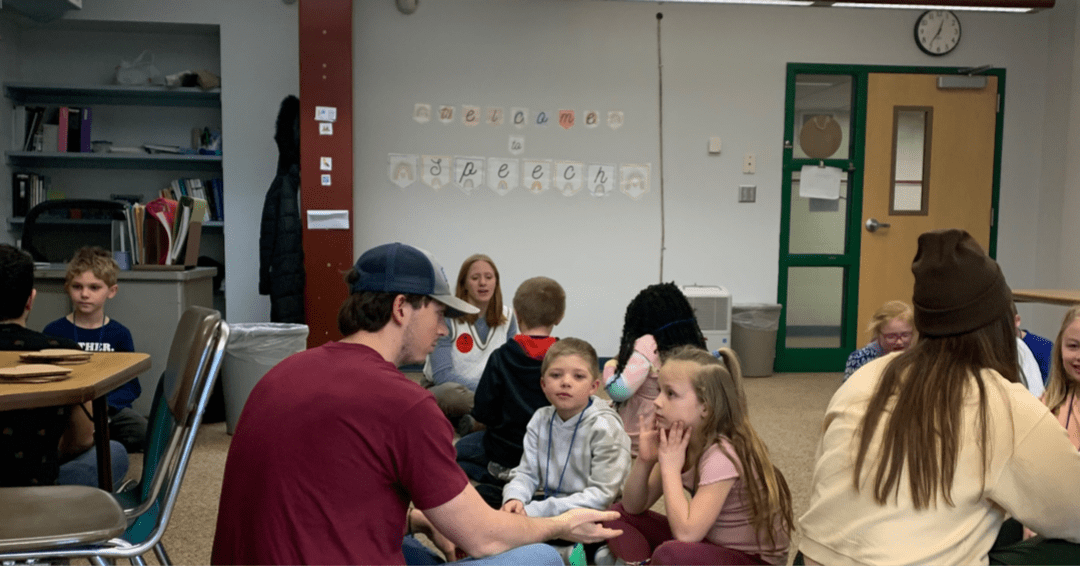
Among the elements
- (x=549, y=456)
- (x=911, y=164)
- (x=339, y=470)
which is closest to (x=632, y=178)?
(x=911, y=164)

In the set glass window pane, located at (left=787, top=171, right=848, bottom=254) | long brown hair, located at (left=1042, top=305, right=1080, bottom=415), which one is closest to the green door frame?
glass window pane, located at (left=787, top=171, right=848, bottom=254)

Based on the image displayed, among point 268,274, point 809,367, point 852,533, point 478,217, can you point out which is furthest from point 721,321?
point 852,533

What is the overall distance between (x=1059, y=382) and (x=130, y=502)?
2.26 meters

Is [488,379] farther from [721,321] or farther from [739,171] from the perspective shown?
[739,171]

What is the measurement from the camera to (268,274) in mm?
5348

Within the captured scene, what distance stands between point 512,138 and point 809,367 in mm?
2797

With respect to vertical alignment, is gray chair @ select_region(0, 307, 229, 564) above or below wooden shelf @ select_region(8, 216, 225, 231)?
below

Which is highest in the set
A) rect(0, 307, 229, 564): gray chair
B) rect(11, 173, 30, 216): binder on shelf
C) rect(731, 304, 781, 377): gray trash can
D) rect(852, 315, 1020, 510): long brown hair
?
rect(11, 173, 30, 216): binder on shelf

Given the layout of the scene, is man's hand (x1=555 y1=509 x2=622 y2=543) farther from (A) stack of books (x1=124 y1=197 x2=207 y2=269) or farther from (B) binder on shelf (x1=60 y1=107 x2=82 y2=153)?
(B) binder on shelf (x1=60 y1=107 x2=82 y2=153)

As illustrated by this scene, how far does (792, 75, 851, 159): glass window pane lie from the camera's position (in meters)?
6.06

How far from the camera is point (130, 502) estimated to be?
192cm

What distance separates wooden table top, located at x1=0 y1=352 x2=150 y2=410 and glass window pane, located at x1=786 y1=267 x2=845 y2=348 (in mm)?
4930

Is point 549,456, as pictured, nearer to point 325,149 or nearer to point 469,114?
point 325,149

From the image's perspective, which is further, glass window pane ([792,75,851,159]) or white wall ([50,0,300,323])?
glass window pane ([792,75,851,159])
